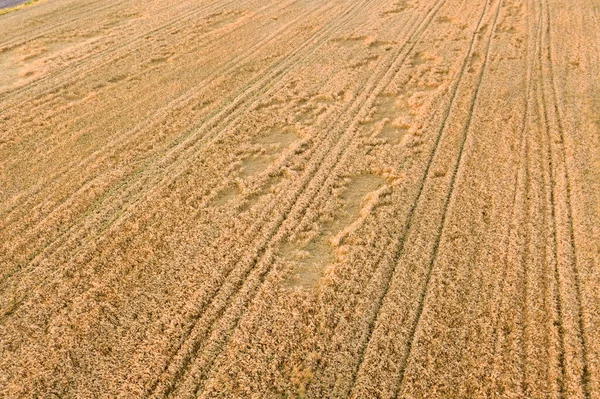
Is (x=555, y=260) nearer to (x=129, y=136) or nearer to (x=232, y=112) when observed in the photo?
(x=232, y=112)

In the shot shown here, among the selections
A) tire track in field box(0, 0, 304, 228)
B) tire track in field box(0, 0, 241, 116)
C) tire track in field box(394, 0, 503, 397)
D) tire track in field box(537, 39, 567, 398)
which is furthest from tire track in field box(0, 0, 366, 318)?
tire track in field box(537, 39, 567, 398)

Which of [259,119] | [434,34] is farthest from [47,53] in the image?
[434,34]

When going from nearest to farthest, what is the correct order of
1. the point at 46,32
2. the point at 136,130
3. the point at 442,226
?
the point at 442,226
the point at 136,130
the point at 46,32

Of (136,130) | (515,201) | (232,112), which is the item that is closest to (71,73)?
(136,130)

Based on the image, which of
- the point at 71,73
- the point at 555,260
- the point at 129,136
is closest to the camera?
the point at 555,260

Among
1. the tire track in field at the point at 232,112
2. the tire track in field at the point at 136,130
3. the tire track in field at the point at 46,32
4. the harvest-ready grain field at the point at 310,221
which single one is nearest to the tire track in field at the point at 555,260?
the harvest-ready grain field at the point at 310,221

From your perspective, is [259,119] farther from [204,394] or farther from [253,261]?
[204,394]

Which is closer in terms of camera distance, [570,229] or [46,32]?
[570,229]

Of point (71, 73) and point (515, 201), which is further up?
point (71, 73)

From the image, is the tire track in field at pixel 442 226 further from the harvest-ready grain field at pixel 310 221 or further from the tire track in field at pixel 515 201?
the tire track in field at pixel 515 201
